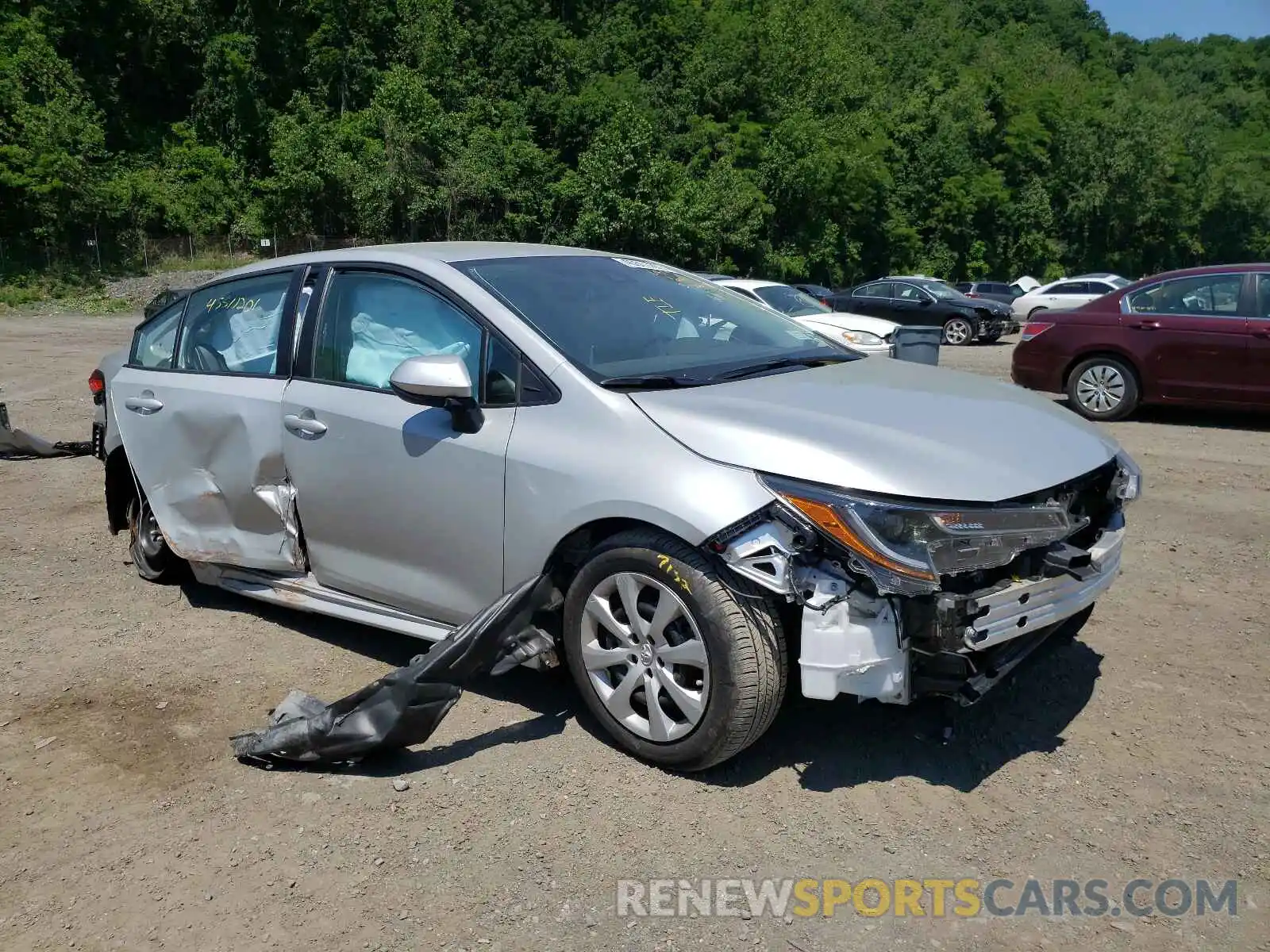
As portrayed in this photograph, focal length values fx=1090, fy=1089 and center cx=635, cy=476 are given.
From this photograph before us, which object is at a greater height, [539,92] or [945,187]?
[539,92]

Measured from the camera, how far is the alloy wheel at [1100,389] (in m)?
10.6

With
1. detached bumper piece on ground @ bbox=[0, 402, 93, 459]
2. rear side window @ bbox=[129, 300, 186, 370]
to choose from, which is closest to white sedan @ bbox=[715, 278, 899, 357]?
detached bumper piece on ground @ bbox=[0, 402, 93, 459]

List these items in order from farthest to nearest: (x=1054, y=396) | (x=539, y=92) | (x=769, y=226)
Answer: (x=539, y=92) < (x=769, y=226) < (x=1054, y=396)

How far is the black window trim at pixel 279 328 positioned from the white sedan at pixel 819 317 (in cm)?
910

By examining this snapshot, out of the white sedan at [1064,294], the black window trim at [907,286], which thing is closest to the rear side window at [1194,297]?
the black window trim at [907,286]

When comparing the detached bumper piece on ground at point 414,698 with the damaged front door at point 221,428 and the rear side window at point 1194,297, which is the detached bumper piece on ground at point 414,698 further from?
the rear side window at point 1194,297

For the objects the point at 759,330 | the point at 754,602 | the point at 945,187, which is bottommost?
the point at 754,602

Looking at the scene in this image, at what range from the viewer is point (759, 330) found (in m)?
4.56

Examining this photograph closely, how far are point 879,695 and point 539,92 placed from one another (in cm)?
5632

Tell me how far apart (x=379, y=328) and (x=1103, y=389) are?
845 cm

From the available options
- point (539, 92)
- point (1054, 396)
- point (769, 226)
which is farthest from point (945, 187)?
point (1054, 396)

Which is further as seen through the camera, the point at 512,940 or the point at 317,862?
the point at 317,862

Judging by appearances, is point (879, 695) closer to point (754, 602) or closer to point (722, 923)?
point (754, 602)

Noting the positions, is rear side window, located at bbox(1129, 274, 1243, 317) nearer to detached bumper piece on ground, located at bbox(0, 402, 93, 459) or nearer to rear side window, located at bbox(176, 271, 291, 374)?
rear side window, located at bbox(176, 271, 291, 374)
